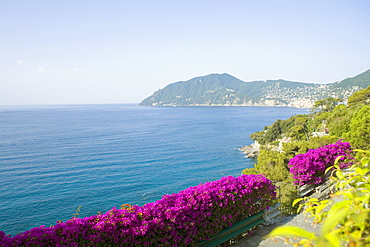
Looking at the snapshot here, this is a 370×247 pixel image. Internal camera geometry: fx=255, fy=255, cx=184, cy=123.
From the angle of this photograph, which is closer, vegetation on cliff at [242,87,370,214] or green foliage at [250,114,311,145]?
vegetation on cliff at [242,87,370,214]

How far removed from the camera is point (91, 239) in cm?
412

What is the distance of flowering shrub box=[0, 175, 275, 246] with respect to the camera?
398 cm

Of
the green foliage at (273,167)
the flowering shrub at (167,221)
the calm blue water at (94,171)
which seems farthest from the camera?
the calm blue water at (94,171)

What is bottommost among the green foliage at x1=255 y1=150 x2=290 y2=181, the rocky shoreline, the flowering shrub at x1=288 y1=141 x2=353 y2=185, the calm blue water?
the rocky shoreline

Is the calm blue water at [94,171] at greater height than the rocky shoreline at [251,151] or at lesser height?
greater

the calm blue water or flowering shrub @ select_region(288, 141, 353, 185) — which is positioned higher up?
flowering shrub @ select_region(288, 141, 353, 185)

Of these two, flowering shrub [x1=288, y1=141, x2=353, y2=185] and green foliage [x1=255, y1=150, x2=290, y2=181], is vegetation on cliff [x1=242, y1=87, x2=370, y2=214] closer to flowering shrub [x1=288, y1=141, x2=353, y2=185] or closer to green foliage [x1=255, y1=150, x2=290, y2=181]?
green foliage [x1=255, y1=150, x2=290, y2=181]

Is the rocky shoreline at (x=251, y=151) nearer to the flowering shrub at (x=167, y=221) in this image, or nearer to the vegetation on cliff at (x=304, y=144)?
the vegetation on cliff at (x=304, y=144)

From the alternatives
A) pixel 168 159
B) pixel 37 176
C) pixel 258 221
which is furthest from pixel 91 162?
pixel 258 221

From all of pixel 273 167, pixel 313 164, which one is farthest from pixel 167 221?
pixel 273 167

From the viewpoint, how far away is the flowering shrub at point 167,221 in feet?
13.1

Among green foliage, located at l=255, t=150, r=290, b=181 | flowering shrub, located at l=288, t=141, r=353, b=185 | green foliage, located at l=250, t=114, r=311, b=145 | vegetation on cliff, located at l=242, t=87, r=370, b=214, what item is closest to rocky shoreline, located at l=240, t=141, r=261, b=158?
green foliage, located at l=250, t=114, r=311, b=145

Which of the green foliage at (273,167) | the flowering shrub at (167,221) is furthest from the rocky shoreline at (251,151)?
the flowering shrub at (167,221)

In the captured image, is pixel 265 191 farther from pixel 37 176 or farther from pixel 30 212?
pixel 37 176
